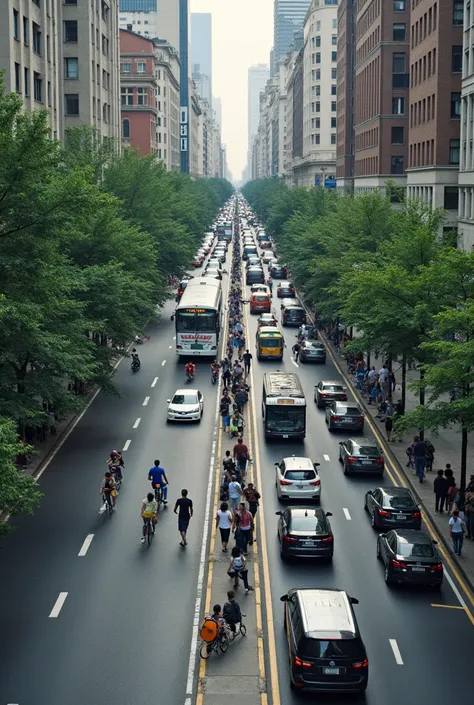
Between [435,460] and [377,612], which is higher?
[435,460]

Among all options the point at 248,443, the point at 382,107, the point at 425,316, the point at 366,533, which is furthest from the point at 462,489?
the point at 382,107

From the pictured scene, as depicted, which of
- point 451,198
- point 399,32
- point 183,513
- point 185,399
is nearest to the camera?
point 183,513

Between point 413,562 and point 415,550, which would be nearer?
point 413,562

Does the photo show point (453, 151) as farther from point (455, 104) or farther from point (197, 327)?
point (197, 327)

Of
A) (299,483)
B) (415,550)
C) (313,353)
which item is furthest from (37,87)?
(415,550)

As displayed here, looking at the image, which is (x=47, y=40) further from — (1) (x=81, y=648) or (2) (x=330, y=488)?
(1) (x=81, y=648)

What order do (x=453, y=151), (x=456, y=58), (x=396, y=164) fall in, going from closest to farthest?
1. (x=456, y=58)
2. (x=453, y=151)
3. (x=396, y=164)

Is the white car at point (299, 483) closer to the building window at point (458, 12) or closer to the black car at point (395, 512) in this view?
the black car at point (395, 512)
